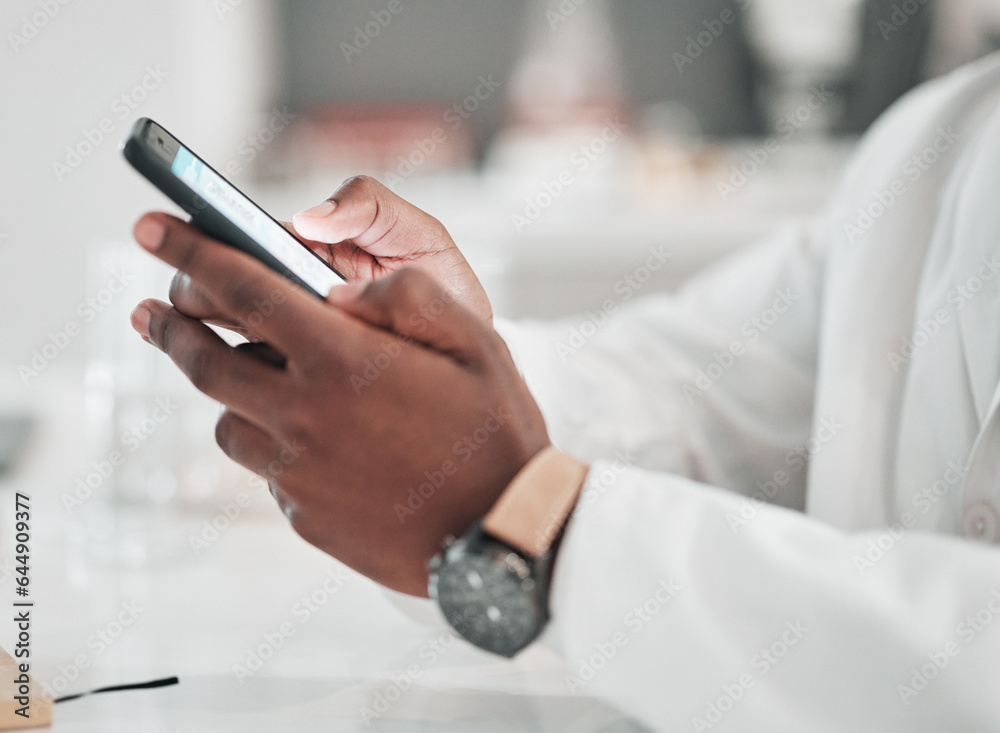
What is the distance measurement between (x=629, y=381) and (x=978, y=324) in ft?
0.75

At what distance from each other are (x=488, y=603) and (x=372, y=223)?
17cm

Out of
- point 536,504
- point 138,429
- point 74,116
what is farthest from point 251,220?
point 74,116

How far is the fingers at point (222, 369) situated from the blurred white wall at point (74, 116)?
55.2 inches

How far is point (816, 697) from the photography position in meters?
0.27

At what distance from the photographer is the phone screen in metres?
0.27

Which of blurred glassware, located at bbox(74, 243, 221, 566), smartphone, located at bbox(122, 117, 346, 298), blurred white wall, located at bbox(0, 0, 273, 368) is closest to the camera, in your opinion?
smartphone, located at bbox(122, 117, 346, 298)

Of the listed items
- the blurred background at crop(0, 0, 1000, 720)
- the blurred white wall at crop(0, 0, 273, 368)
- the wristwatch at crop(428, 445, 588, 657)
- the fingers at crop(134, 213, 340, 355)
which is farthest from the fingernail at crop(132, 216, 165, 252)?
the blurred white wall at crop(0, 0, 273, 368)

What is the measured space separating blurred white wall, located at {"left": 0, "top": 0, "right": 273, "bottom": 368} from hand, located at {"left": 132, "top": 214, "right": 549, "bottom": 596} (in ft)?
4.68

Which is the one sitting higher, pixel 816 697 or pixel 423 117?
pixel 423 117

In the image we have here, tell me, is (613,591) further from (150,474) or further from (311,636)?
(150,474)

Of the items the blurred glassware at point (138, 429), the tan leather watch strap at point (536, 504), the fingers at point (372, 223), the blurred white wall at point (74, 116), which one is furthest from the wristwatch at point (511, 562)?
the blurred white wall at point (74, 116)

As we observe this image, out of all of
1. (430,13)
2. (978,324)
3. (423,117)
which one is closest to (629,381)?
(978,324)

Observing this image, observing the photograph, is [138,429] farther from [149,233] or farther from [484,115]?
[484,115]

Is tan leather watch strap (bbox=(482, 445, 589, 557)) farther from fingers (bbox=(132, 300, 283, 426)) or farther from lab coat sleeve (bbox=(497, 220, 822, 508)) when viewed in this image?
lab coat sleeve (bbox=(497, 220, 822, 508))
